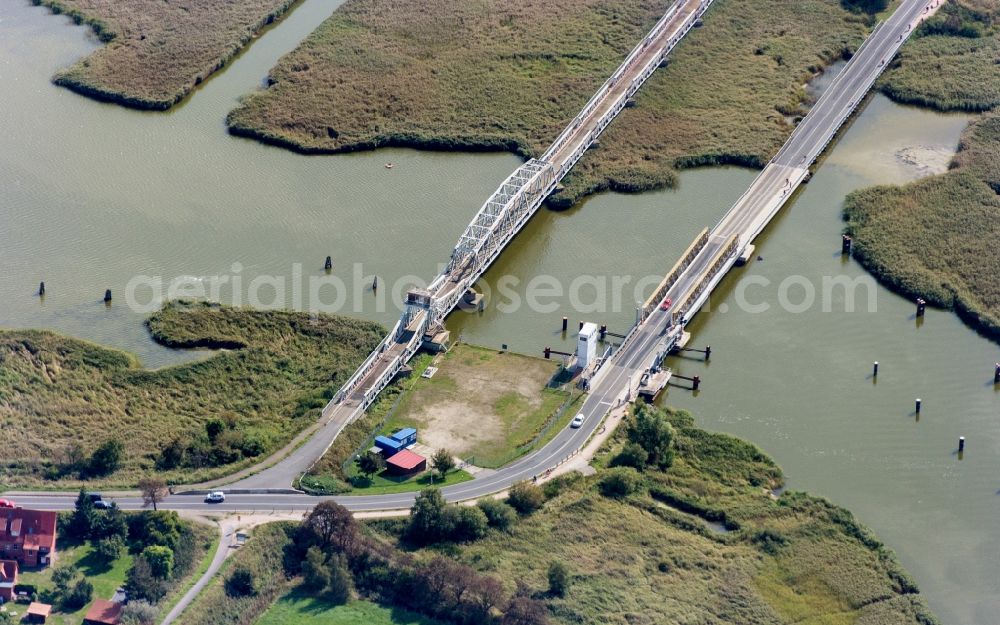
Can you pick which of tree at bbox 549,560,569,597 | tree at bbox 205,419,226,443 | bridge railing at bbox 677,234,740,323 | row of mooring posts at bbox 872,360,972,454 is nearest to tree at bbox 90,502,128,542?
tree at bbox 205,419,226,443

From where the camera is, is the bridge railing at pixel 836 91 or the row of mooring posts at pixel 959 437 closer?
the row of mooring posts at pixel 959 437

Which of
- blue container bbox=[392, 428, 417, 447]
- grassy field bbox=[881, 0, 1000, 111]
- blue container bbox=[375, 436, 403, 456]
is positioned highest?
grassy field bbox=[881, 0, 1000, 111]

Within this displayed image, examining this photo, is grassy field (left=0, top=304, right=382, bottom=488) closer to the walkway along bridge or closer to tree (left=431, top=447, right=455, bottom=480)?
the walkway along bridge

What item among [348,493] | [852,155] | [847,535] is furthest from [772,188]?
[348,493]

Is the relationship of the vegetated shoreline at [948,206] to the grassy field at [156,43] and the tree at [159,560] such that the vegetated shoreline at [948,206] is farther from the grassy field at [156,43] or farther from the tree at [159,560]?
the grassy field at [156,43]

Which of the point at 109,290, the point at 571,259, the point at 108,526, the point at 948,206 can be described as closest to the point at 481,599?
the point at 108,526

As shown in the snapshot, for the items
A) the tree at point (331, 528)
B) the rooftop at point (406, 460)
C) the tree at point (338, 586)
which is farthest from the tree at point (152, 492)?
the rooftop at point (406, 460)
